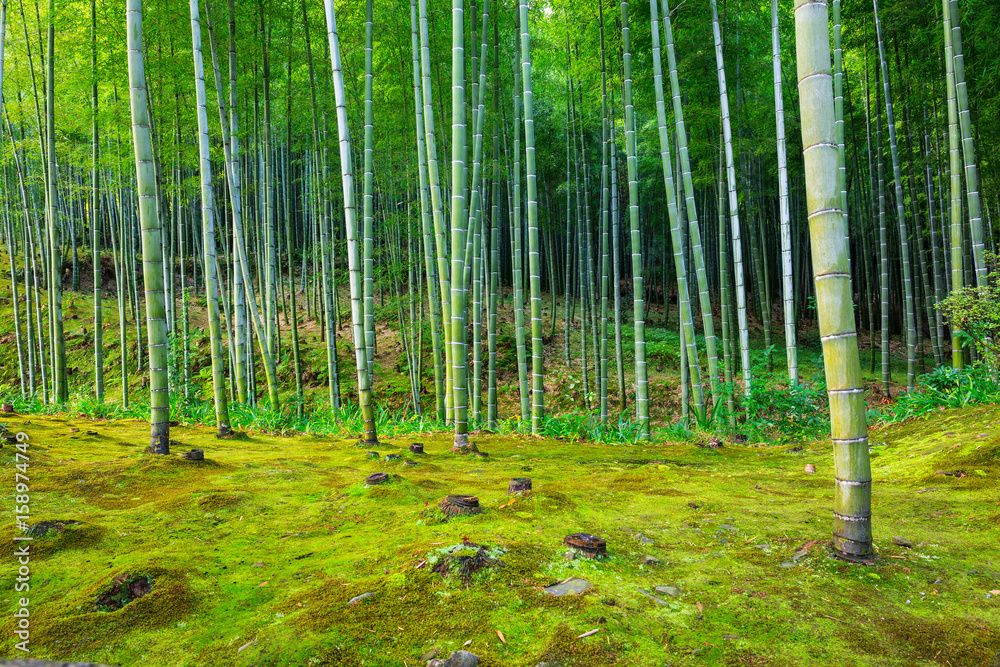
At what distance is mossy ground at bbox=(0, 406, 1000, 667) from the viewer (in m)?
1.12

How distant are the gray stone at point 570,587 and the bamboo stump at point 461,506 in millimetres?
655

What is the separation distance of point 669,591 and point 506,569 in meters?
0.42

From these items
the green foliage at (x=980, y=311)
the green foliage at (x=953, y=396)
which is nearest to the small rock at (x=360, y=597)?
the green foliage at (x=953, y=396)

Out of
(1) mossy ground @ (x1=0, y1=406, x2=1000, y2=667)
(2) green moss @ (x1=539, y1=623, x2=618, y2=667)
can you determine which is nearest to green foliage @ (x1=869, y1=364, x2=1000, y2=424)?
(1) mossy ground @ (x1=0, y1=406, x2=1000, y2=667)

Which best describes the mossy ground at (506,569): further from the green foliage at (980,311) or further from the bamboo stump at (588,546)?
the green foliage at (980,311)

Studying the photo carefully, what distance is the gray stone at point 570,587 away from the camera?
4.41 feet

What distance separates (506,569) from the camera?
56.3 inches

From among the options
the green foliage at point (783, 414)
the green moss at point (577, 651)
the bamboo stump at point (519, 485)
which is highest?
the bamboo stump at point (519, 485)

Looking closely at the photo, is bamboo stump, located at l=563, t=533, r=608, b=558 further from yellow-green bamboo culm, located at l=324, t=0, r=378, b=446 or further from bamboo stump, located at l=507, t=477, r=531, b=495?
yellow-green bamboo culm, located at l=324, t=0, r=378, b=446

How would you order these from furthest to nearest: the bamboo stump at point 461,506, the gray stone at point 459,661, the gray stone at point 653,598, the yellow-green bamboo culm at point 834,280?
the bamboo stump at point 461,506, the yellow-green bamboo culm at point 834,280, the gray stone at point 653,598, the gray stone at point 459,661

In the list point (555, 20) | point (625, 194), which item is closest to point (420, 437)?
point (555, 20)

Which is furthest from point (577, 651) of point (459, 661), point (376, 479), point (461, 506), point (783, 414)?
point (783, 414)

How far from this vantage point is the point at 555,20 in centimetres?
793

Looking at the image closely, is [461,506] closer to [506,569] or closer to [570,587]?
[506,569]
